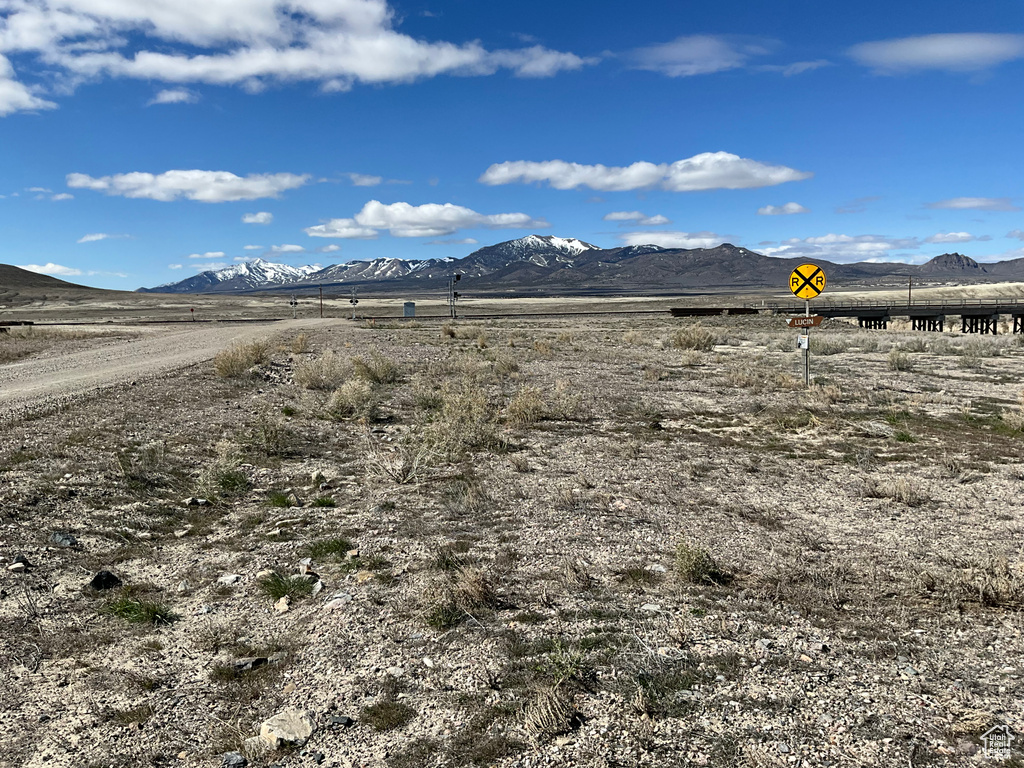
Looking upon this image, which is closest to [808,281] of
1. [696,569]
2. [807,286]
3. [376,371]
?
[807,286]

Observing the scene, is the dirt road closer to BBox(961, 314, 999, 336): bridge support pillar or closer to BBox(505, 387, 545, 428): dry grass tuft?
BBox(505, 387, 545, 428): dry grass tuft

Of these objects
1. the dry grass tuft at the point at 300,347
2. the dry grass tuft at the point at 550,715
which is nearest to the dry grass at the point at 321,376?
the dry grass tuft at the point at 300,347

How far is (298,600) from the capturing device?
20.0 ft

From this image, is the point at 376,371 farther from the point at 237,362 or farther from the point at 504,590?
the point at 504,590

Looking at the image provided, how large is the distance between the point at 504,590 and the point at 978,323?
254 ft

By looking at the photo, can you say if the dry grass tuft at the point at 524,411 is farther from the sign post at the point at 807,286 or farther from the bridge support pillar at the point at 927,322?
the bridge support pillar at the point at 927,322

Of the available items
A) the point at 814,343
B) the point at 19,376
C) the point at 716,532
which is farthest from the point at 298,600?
the point at 814,343

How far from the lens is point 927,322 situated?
217 feet

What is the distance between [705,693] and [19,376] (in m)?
20.4

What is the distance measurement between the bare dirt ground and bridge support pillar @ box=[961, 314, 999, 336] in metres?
55.7

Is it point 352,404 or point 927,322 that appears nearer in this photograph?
point 352,404

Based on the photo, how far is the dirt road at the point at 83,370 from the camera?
13.7 metres

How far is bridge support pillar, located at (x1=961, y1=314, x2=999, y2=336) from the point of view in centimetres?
5884

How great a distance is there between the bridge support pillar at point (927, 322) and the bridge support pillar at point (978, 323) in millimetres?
1837
